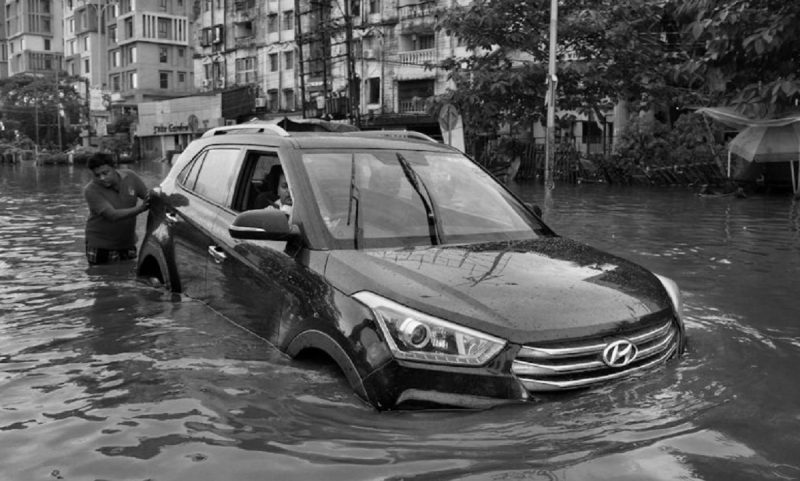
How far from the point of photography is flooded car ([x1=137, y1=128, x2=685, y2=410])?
3199 millimetres

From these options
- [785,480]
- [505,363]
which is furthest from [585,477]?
[785,480]

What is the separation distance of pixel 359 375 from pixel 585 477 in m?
1.03

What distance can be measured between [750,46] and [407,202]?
3.57m

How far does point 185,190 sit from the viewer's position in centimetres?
595

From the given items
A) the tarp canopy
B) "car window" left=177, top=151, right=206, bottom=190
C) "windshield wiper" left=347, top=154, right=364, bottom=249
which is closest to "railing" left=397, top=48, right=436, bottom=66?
the tarp canopy

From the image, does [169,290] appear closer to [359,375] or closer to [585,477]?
[359,375]

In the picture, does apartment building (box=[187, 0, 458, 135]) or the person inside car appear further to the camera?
apartment building (box=[187, 0, 458, 135])

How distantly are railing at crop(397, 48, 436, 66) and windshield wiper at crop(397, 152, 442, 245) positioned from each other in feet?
125

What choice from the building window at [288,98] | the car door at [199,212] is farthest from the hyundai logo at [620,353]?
the building window at [288,98]

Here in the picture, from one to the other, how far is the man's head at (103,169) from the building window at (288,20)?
1824 inches

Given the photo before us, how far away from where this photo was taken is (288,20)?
52250 mm

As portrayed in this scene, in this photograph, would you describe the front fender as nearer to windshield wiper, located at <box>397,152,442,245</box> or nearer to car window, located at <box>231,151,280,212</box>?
windshield wiper, located at <box>397,152,442,245</box>

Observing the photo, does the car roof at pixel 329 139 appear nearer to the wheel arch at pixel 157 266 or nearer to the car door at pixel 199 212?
the car door at pixel 199 212

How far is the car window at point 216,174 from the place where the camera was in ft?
17.5
